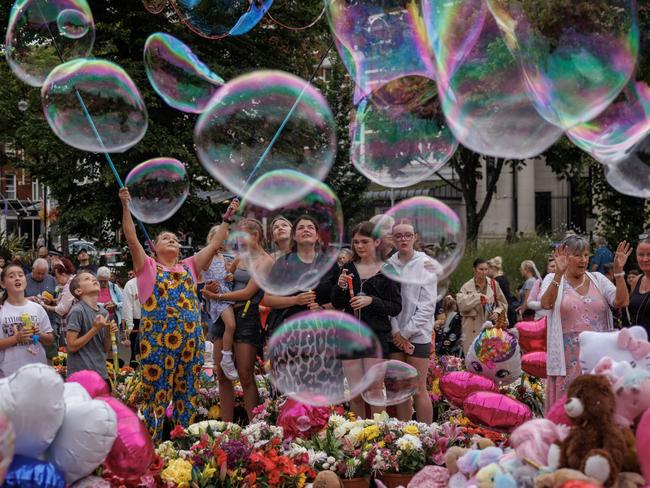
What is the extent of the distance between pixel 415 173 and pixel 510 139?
2.60ft

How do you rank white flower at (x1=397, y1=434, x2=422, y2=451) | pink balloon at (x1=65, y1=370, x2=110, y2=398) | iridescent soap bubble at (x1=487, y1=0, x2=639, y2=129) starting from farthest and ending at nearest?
iridescent soap bubble at (x1=487, y1=0, x2=639, y2=129) < white flower at (x1=397, y1=434, x2=422, y2=451) < pink balloon at (x1=65, y1=370, x2=110, y2=398)

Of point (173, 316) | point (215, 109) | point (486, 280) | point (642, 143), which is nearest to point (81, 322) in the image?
point (173, 316)

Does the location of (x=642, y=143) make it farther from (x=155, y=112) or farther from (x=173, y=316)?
(x=155, y=112)

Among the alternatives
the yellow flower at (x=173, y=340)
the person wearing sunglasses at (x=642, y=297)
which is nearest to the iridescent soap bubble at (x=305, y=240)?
the yellow flower at (x=173, y=340)

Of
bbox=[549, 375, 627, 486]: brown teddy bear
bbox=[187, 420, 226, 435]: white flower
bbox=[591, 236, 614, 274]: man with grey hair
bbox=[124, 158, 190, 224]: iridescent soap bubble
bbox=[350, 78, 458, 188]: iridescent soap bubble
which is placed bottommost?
bbox=[591, 236, 614, 274]: man with grey hair

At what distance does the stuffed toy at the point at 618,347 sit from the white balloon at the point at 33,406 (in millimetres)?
2184

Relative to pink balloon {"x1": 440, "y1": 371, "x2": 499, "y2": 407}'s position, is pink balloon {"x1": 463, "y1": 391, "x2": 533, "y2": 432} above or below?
above

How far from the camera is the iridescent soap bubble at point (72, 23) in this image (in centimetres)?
744

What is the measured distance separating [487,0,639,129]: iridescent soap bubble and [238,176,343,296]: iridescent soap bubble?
1.57m

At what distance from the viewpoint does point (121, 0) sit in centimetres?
1942

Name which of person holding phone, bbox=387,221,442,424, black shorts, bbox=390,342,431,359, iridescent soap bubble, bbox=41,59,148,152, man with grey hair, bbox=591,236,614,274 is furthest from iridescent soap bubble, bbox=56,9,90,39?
man with grey hair, bbox=591,236,614,274

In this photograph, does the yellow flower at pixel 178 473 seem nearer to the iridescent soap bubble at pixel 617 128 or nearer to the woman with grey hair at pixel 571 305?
the woman with grey hair at pixel 571 305

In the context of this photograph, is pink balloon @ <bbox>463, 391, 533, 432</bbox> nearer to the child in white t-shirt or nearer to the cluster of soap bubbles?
the cluster of soap bubbles

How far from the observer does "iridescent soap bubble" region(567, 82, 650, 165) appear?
628 cm
